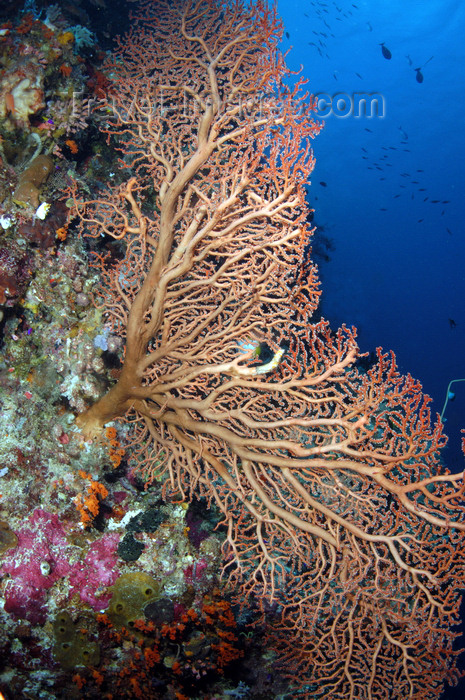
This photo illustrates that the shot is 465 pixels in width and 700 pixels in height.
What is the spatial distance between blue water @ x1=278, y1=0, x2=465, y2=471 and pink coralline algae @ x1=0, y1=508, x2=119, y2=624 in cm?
4251

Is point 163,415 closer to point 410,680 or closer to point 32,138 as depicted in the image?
point 410,680

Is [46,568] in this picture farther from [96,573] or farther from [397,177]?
[397,177]

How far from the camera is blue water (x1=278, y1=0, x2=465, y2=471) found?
42.7 m

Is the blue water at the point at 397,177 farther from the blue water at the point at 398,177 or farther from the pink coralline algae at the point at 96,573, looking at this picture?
the pink coralline algae at the point at 96,573

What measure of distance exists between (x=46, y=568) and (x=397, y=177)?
8033 centimetres

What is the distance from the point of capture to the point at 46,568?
3.62 m

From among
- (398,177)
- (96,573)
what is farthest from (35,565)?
(398,177)

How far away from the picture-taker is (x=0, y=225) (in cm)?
419

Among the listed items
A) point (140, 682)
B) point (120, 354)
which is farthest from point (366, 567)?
point (120, 354)

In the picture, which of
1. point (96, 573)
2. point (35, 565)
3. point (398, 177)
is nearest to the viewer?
point (35, 565)

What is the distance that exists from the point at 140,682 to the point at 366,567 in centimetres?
285

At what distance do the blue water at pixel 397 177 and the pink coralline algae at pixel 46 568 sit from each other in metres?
42.5

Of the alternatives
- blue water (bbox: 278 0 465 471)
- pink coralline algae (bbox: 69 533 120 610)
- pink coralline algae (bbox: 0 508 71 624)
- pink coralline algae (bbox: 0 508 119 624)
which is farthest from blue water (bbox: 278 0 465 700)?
pink coralline algae (bbox: 0 508 71 624)

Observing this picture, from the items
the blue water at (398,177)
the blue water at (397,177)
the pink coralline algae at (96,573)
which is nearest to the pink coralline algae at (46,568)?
the pink coralline algae at (96,573)
